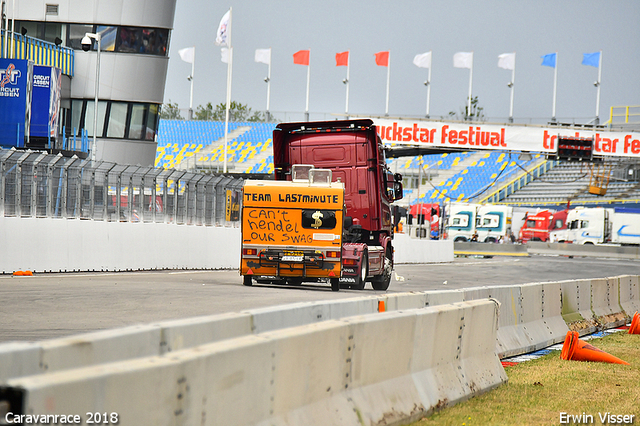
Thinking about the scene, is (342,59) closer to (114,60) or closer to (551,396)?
(114,60)

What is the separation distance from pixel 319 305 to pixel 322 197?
40.6 ft

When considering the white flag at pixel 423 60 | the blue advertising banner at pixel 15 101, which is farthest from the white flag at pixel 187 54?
the blue advertising banner at pixel 15 101

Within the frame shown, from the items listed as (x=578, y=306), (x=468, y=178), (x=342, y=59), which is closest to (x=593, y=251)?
(x=468, y=178)

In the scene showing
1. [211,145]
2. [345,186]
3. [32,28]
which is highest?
→ [32,28]

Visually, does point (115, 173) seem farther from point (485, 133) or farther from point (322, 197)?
point (485, 133)

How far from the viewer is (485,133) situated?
4488cm

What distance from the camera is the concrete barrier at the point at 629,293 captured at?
17656 mm

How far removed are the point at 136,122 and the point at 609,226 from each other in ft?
124

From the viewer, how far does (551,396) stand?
26.3 ft

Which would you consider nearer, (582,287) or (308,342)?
(308,342)

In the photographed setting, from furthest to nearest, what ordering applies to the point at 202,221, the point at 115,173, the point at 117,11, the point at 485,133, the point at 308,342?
the point at 485,133 < the point at 117,11 < the point at 202,221 < the point at 115,173 < the point at 308,342

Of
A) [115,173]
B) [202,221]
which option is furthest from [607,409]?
[202,221]

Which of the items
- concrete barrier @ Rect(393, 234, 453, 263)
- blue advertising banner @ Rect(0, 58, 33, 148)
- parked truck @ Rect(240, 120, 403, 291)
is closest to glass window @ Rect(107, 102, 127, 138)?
blue advertising banner @ Rect(0, 58, 33, 148)

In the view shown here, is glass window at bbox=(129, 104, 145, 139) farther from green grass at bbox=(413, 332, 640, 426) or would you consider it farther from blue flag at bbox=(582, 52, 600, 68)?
blue flag at bbox=(582, 52, 600, 68)
